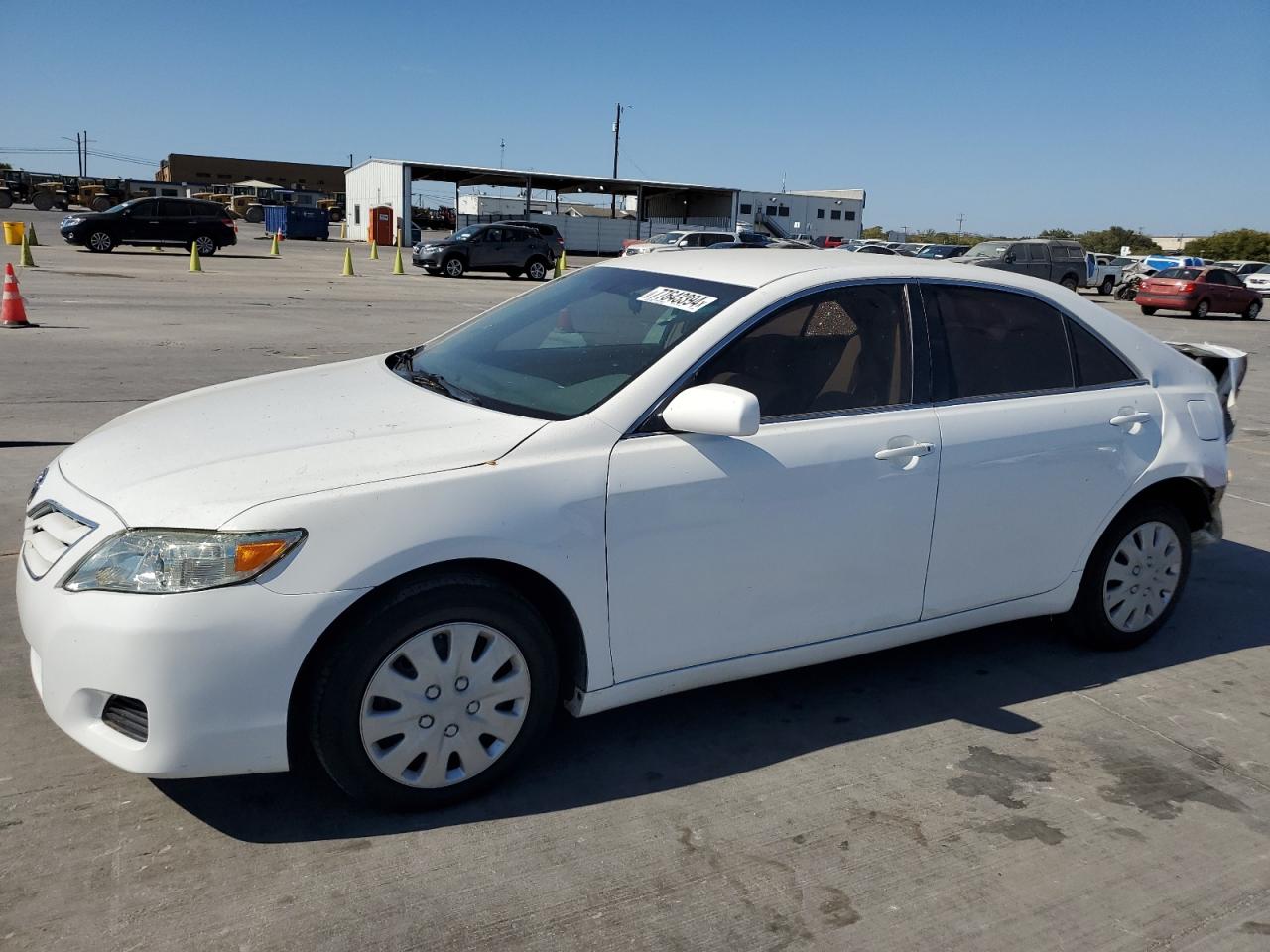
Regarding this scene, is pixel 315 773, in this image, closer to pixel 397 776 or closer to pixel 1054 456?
pixel 397 776

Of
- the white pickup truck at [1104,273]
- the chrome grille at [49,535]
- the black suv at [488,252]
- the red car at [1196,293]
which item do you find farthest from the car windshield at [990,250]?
the chrome grille at [49,535]

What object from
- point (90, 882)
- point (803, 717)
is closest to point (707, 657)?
point (803, 717)

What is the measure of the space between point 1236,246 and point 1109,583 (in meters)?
75.3

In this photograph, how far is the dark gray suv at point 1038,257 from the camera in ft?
99.2

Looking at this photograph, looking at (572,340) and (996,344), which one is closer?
(572,340)

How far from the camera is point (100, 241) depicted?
3041 centimetres

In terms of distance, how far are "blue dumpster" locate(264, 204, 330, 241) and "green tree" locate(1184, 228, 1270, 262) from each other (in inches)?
2110

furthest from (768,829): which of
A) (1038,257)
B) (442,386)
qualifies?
(1038,257)

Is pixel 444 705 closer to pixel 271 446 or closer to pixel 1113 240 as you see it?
pixel 271 446

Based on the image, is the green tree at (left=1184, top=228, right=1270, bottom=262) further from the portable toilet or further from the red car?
the portable toilet

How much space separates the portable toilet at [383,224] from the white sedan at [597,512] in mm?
51252

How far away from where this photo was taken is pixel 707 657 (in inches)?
135

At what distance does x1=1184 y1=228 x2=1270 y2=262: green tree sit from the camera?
66812mm

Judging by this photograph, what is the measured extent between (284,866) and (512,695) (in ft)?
2.44
